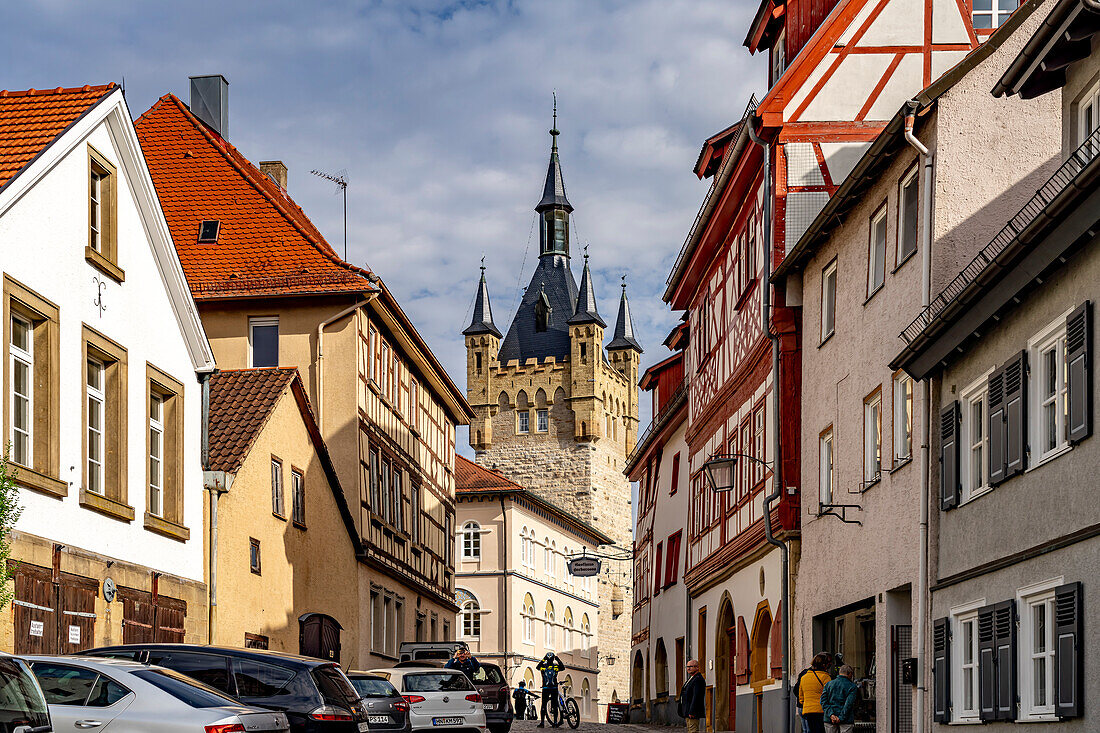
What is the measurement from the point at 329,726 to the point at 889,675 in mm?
8307

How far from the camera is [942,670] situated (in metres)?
17.5

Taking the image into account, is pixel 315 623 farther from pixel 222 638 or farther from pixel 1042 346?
pixel 1042 346

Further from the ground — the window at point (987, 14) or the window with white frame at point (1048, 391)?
the window at point (987, 14)

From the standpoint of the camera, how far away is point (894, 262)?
20.0 metres

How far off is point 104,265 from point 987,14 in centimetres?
1529

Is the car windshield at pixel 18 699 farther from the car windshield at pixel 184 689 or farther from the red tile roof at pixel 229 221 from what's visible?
the red tile roof at pixel 229 221

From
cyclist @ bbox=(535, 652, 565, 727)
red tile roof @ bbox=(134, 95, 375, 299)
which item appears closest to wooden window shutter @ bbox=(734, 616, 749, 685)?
cyclist @ bbox=(535, 652, 565, 727)

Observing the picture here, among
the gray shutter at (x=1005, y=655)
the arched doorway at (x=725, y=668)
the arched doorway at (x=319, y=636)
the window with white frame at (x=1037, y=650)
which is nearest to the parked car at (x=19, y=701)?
the window with white frame at (x=1037, y=650)

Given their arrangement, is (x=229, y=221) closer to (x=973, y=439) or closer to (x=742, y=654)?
(x=742, y=654)

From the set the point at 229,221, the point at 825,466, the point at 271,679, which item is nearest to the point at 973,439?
the point at 825,466

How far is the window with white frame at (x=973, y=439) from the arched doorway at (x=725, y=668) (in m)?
14.5

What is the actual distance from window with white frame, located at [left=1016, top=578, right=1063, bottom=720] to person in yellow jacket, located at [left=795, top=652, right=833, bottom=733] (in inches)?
174

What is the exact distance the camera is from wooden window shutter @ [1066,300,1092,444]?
43.5 feet

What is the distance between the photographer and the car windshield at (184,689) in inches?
481
